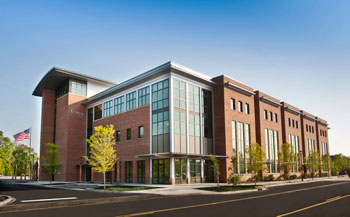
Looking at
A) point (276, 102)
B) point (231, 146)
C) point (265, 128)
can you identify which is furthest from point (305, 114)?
point (231, 146)

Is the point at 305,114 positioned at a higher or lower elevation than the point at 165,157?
higher

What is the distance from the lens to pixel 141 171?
37562 mm

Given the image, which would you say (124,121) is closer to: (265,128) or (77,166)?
(77,166)

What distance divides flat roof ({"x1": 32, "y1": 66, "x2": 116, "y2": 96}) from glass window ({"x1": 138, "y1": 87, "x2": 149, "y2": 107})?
1494 cm

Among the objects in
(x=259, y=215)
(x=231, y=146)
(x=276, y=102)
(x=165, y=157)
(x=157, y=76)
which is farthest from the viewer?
(x=276, y=102)

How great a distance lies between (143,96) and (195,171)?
1217cm

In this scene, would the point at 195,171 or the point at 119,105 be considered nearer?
the point at 195,171

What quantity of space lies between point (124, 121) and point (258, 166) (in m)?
19.4

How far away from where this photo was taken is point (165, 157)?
3400cm

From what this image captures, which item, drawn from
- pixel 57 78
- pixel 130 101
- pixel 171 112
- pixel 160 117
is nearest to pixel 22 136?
pixel 57 78

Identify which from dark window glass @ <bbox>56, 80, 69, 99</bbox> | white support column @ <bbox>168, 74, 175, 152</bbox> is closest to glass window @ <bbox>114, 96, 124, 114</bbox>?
white support column @ <bbox>168, 74, 175, 152</bbox>

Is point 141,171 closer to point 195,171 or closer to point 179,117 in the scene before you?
point 195,171

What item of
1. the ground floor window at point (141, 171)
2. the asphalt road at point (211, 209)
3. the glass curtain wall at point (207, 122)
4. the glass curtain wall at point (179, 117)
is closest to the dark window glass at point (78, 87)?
the ground floor window at point (141, 171)

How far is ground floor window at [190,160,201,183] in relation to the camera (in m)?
35.9
